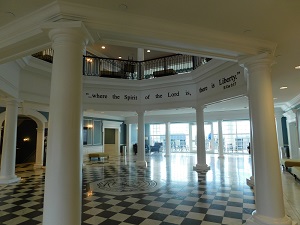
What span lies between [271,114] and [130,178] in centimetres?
526

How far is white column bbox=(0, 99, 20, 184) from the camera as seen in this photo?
6.87 metres

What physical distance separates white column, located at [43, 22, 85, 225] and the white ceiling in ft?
0.88

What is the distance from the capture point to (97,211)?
4.19m

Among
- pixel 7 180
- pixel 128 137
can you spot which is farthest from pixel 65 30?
pixel 128 137

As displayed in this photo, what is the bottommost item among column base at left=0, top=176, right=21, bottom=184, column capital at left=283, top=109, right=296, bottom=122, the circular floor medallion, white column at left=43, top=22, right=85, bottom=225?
the circular floor medallion

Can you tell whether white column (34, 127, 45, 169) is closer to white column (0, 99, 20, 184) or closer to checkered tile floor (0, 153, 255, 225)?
white column (0, 99, 20, 184)

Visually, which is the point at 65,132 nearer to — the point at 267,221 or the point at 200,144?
the point at 267,221

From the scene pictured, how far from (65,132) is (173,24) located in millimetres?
1990

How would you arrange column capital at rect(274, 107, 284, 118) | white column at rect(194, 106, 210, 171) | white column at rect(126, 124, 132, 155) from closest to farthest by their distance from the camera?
white column at rect(194, 106, 210, 171) → column capital at rect(274, 107, 284, 118) → white column at rect(126, 124, 132, 155)

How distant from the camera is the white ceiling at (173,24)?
250 centimetres

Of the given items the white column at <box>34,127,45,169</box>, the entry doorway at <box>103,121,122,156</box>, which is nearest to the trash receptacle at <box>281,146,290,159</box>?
the entry doorway at <box>103,121,122,156</box>

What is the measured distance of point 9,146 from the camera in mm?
6980

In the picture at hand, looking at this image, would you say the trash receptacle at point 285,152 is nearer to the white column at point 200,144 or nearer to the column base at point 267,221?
the white column at point 200,144

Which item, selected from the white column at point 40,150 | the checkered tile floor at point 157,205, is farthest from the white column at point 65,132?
the white column at point 40,150
